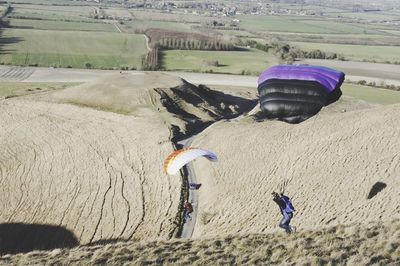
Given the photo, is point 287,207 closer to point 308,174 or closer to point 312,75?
point 308,174

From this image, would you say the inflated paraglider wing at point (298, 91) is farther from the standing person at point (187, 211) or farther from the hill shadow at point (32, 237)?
the hill shadow at point (32, 237)

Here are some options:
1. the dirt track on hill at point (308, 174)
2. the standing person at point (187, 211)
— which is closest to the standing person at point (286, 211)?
the dirt track on hill at point (308, 174)

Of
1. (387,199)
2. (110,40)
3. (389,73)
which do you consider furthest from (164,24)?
(387,199)

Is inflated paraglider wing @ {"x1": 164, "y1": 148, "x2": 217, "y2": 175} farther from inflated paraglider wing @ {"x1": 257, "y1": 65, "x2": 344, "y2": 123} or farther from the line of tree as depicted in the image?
the line of tree

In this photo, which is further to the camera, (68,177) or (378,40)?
(378,40)

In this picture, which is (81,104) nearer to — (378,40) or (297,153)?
(297,153)

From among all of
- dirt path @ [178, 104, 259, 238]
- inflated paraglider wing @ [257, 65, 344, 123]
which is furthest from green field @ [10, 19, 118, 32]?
inflated paraglider wing @ [257, 65, 344, 123]

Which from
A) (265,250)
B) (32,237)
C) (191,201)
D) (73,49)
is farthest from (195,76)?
(265,250)
